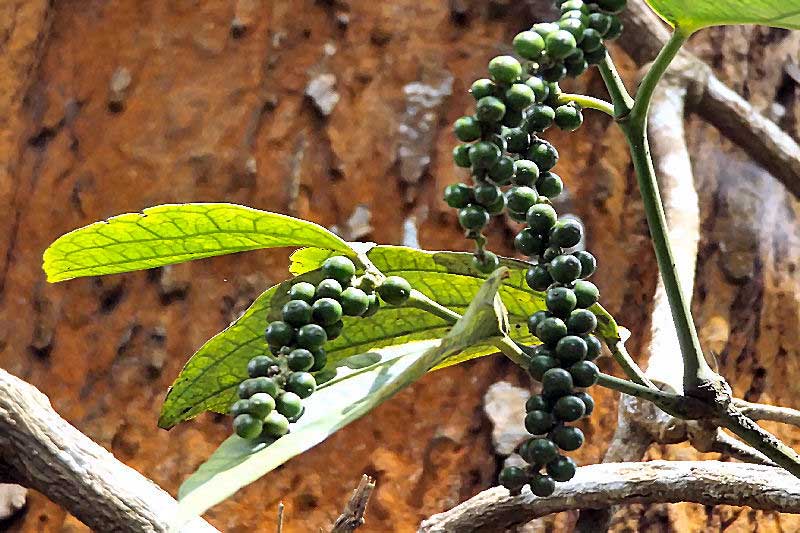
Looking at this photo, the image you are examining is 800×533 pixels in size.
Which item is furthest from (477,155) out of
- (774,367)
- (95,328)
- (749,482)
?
(774,367)

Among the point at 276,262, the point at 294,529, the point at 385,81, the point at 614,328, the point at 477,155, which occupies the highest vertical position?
the point at 477,155

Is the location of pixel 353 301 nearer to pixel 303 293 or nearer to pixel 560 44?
pixel 303 293

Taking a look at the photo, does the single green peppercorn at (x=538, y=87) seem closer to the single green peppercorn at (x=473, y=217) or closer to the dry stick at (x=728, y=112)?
the single green peppercorn at (x=473, y=217)

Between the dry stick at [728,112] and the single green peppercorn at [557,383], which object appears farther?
the dry stick at [728,112]

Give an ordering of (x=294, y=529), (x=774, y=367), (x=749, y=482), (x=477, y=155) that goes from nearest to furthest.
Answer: (x=477, y=155) < (x=749, y=482) < (x=294, y=529) < (x=774, y=367)

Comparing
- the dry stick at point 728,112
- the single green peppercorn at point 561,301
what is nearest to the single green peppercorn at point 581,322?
the single green peppercorn at point 561,301

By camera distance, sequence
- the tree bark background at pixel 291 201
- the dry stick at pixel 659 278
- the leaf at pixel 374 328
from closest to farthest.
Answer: the leaf at pixel 374 328, the dry stick at pixel 659 278, the tree bark background at pixel 291 201

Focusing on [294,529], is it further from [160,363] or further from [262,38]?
[262,38]
